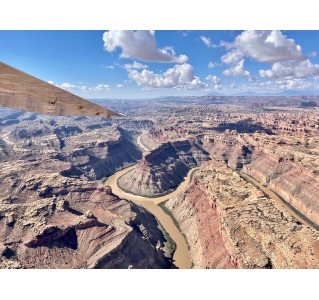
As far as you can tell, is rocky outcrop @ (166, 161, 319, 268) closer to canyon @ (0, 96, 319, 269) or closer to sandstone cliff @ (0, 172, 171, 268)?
canyon @ (0, 96, 319, 269)

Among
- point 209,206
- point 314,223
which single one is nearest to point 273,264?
point 209,206

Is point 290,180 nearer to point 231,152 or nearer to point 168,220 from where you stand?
point 231,152

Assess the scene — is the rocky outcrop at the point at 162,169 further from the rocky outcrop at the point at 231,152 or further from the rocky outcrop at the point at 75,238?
the rocky outcrop at the point at 75,238

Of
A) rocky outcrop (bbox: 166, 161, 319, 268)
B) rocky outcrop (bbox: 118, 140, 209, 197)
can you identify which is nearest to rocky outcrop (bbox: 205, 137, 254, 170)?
rocky outcrop (bbox: 118, 140, 209, 197)

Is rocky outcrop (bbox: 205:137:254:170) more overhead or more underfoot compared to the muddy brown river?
more overhead

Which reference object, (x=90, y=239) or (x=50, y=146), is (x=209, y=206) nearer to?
(x=90, y=239)

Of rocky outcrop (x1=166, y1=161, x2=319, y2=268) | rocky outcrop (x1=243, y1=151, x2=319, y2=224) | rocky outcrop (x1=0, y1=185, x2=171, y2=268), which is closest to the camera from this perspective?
rocky outcrop (x1=166, y1=161, x2=319, y2=268)
